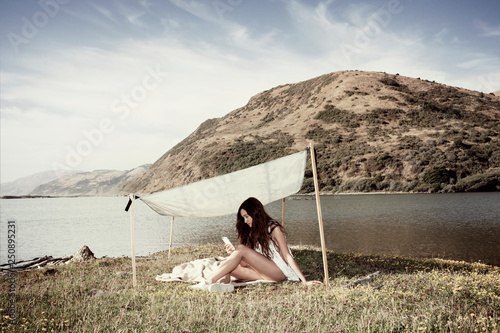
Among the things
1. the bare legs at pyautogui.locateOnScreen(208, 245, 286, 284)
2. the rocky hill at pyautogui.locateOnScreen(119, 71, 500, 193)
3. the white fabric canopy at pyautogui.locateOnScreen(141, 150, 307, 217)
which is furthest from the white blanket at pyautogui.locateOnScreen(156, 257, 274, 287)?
the rocky hill at pyautogui.locateOnScreen(119, 71, 500, 193)

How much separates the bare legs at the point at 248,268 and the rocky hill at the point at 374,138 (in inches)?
2177

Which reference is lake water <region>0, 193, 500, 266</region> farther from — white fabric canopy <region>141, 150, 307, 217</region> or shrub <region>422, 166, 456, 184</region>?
shrub <region>422, 166, 456, 184</region>

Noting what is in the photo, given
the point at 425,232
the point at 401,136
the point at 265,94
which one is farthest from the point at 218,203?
the point at 265,94

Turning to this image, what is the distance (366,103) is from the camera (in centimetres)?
8531

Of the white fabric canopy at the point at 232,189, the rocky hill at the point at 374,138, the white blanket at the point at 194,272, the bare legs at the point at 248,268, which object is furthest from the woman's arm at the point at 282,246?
the rocky hill at the point at 374,138

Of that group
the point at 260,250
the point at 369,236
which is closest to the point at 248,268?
the point at 260,250

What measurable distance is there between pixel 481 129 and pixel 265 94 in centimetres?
8418

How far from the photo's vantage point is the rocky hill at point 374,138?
57188 mm

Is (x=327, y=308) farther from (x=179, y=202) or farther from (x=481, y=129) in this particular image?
(x=481, y=129)

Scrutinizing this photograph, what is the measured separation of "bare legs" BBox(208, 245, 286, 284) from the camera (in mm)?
6195

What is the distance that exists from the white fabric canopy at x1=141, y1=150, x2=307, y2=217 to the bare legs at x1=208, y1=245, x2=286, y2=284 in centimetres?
227

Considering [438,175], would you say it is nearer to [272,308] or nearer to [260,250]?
[260,250]

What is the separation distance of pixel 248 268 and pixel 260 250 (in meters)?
0.58

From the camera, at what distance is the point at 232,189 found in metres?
8.70
